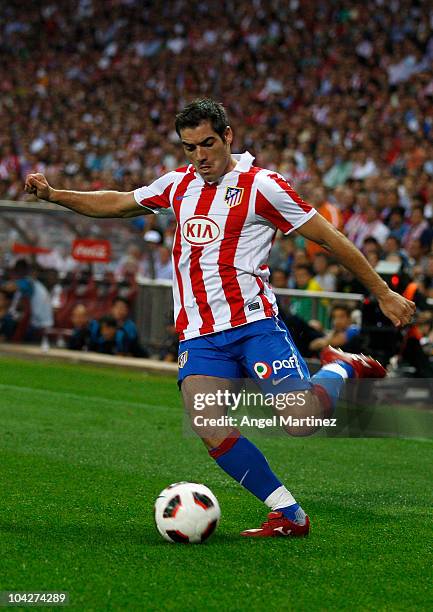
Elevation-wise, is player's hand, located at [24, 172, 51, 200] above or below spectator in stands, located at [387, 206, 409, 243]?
below

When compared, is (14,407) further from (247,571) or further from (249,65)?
(249,65)

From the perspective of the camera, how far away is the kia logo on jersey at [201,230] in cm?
607

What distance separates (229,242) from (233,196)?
23 centimetres

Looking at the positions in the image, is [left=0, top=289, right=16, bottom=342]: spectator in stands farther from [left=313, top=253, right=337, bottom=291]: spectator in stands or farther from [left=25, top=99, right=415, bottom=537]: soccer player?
[left=25, top=99, right=415, bottom=537]: soccer player

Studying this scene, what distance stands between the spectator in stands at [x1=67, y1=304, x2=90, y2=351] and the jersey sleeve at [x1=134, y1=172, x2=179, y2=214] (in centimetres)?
980

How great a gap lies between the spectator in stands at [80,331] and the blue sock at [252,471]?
10219mm

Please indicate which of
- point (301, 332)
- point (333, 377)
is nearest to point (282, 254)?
point (301, 332)

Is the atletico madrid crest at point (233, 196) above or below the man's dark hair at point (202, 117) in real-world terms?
below

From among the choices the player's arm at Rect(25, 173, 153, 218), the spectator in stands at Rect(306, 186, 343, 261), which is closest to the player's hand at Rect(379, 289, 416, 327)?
the player's arm at Rect(25, 173, 153, 218)

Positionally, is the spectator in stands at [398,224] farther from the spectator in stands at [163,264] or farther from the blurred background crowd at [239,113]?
the spectator in stands at [163,264]

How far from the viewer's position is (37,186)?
6.39m

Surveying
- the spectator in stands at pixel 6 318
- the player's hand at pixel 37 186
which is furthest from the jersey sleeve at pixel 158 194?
the spectator in stands at pixel 6 318

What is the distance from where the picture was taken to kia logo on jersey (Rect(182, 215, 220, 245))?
607 cm

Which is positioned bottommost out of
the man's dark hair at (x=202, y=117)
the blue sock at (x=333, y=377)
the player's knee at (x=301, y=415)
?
the player's knee at (x=301, y=415)
